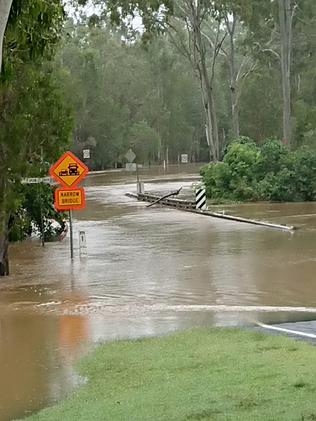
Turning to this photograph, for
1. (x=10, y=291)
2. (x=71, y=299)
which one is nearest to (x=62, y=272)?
(x=10, y=291)

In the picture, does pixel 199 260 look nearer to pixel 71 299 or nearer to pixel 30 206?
pixel 71 299

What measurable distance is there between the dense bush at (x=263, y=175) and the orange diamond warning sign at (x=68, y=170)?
2406 cm

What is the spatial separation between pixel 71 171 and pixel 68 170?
0.31 feet

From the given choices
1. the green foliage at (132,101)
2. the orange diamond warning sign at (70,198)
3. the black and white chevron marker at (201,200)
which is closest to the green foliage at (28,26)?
the orange diamond warning sign at (70,198)

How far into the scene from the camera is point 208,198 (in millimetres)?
46656

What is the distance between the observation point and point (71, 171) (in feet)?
71.0

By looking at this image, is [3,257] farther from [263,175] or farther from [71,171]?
[263,175]

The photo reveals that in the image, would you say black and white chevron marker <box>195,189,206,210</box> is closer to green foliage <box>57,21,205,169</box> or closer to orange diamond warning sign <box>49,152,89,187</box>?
orange diamond warning sign <box>49,152,89,187</box>

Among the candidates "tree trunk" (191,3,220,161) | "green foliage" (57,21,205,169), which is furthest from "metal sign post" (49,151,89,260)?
"green foliage" (57,21,205,169)

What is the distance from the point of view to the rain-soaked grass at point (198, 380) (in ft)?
21.6

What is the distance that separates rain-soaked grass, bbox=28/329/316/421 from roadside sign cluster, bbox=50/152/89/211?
10919 millimetres

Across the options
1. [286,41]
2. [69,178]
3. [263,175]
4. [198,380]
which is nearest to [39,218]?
[69,178]

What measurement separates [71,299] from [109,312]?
6.65 ft

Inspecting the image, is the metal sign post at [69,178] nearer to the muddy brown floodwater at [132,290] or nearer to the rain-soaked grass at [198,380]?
the muddy brown floodwater at [132,290]
